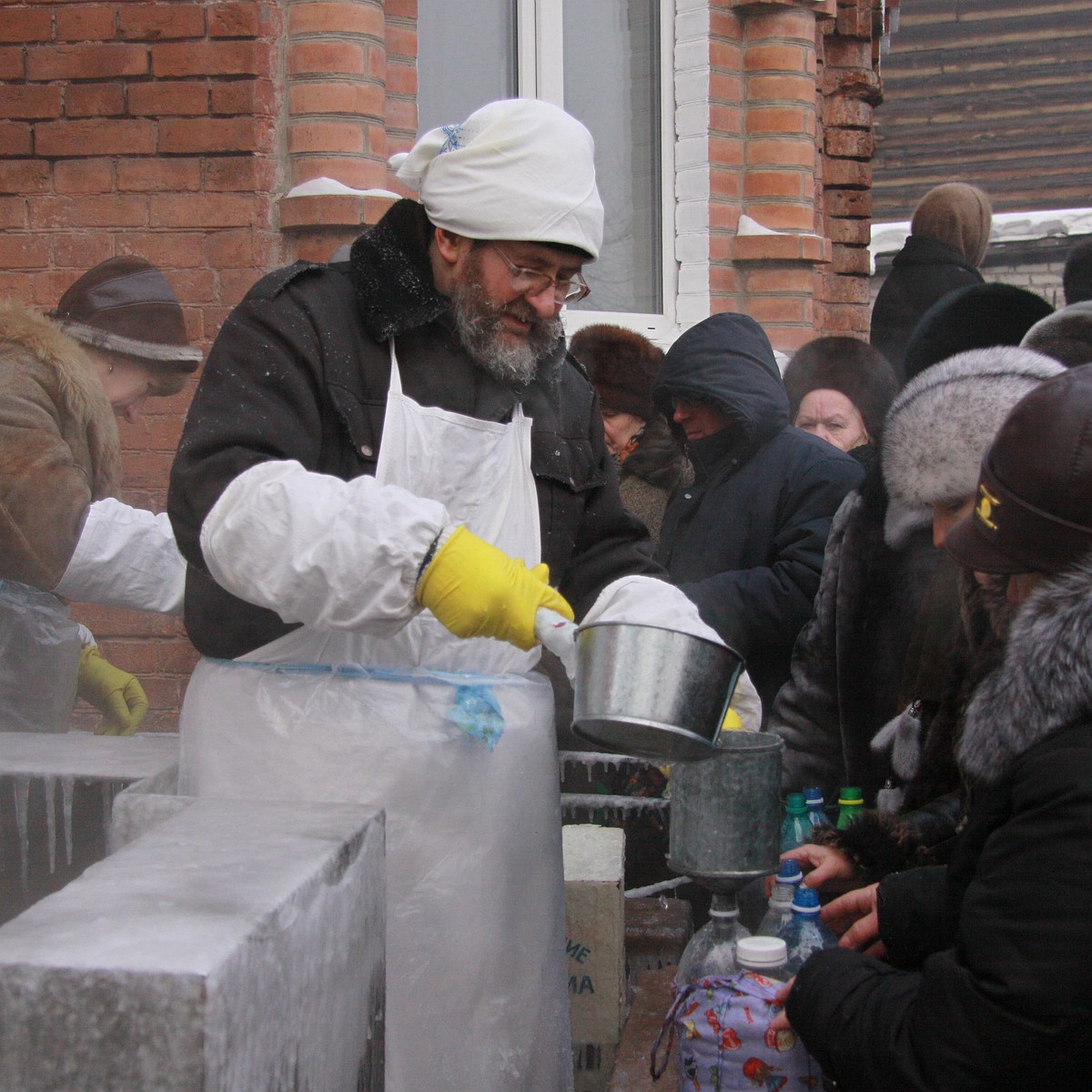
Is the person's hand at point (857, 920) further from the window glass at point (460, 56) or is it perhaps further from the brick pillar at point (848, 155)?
the brick pillar at point (848, 155)

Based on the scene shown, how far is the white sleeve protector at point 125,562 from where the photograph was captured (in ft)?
10.3

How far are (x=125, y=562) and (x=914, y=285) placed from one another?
3.39 meters

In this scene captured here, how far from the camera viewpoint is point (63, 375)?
3256 millimetres

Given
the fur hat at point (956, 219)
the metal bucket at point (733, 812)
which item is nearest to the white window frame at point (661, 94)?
the fur hat at point (956, 219)

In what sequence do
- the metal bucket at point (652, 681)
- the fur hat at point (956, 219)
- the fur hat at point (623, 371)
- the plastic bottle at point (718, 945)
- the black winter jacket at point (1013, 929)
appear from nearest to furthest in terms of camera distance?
the black winter jacket at point (1013, 929) → the metal bucket at point (652, 681) → the plastic bottle at point (718, 945) → the fur hat at point (623, 371) → the fur hat at point (956, 219)

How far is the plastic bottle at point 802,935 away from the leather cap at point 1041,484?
2.47ft

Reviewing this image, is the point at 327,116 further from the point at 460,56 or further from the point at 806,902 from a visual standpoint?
the point at 806,902

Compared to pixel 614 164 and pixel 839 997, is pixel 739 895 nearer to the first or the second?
pixel 839 997

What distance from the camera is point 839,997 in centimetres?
186

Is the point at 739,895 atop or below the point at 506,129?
below

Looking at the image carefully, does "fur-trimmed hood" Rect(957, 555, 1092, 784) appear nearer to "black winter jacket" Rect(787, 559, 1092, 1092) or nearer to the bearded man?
"black winter jacket" Rect(787, 559, 1092, 1092)

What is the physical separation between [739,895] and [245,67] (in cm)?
310

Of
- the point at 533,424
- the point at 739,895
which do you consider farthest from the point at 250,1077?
the point at 739,895

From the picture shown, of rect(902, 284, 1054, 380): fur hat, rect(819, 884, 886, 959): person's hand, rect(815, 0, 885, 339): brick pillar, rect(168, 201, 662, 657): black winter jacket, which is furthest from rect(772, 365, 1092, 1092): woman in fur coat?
rect(815, 0, 885, 339): brick pillar
